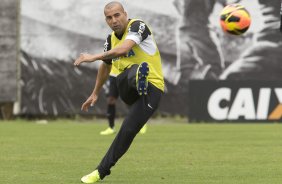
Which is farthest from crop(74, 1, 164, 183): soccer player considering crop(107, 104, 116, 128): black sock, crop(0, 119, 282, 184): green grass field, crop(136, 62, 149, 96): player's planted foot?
crop(107, 104, 116, 128): black sock

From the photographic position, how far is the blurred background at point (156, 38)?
26.2 meters

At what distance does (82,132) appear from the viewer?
66.9 feet

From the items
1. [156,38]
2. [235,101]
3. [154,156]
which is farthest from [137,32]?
[156,38]

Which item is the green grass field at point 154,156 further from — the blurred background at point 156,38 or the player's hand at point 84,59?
the blurred background at point 156,38

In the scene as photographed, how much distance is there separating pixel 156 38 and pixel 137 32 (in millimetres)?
17192

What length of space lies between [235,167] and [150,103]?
2.77m

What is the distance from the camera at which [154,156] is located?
13.4 metres

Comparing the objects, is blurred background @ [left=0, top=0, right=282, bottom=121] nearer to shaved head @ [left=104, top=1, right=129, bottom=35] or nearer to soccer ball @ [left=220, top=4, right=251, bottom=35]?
soccer ball @ [left=220, top=4, right=251, bottom=35]

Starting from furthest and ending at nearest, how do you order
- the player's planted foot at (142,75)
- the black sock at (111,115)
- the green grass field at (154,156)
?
A: the black sock at (111,115), the green grass field at (154,156), the player's planted foot at (142,75)

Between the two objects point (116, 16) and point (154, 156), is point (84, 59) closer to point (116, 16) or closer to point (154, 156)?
point (116, 16)

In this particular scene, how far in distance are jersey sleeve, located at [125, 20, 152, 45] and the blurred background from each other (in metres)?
17.0

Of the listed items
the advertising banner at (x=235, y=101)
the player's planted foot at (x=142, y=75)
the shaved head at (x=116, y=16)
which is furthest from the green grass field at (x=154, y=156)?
the advertising banner at (x=235, y=101)

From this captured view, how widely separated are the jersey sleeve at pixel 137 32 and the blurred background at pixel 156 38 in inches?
668

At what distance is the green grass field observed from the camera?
10320 millimetres
